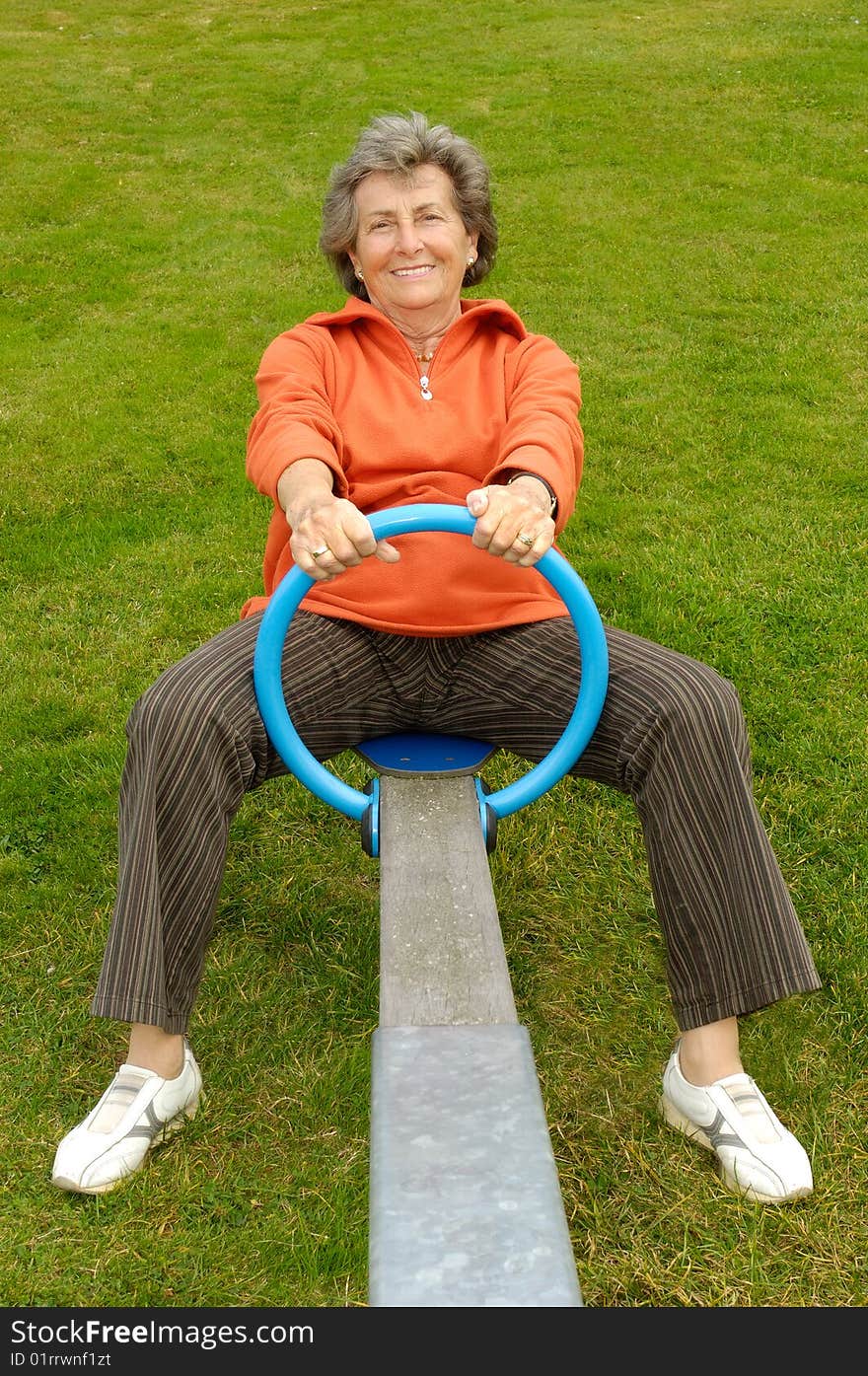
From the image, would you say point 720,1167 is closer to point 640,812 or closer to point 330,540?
point 640,812

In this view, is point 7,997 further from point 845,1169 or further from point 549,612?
point 845,1169

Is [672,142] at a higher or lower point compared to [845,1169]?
higher

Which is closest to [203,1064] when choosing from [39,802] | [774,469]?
[39,802]

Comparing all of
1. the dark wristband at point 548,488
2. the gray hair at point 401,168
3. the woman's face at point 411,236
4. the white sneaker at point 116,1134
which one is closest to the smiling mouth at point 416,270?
the woman's face at point 411,236

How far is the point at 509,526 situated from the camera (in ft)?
6.65

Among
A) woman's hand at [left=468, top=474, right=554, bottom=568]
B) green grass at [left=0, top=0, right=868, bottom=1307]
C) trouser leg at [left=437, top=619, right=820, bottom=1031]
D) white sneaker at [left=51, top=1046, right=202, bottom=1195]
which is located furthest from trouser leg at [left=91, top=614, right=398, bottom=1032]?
trouser leg at [left=437, top=619, right=820, bottom=1031]

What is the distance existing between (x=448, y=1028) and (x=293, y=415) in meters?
1.29

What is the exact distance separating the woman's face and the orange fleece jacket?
0.08 meters

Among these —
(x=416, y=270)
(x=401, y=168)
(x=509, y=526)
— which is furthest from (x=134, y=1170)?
(x=401, y=168)

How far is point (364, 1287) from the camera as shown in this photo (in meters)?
2.06

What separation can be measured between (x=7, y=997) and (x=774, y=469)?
134 inches

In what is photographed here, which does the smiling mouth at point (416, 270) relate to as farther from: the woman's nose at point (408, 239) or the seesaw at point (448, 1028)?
the seesaw at point (448, 1028)

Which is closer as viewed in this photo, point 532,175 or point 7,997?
point 7,997

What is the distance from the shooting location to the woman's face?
8.64 ft
